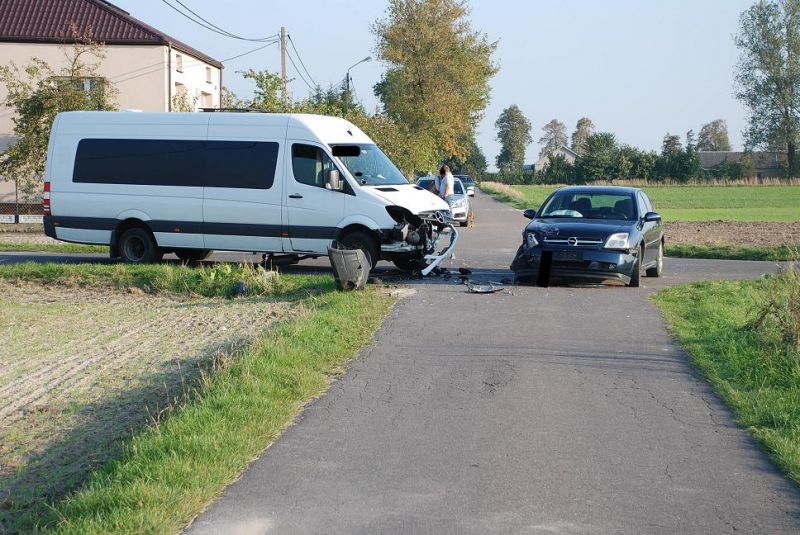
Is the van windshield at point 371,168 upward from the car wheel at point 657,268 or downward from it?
upward

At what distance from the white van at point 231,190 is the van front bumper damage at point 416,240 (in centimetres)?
2

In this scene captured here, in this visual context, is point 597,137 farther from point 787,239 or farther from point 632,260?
point 632,260

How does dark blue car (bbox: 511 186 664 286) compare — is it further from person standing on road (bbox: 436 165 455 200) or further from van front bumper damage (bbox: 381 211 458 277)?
person standing on road (bbox: 436 165 455 200)

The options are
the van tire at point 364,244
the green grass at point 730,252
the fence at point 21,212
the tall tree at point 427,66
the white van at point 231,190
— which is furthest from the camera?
the tall tree at point 427,66

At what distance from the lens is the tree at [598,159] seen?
328ft

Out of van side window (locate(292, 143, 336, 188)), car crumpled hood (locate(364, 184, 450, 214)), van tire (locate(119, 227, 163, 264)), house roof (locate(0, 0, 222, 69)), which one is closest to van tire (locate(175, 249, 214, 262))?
van tire (locate(119, 227, 163, 264))

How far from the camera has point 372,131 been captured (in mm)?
40688

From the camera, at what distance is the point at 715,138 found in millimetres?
173750

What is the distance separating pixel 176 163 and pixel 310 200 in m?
2.85

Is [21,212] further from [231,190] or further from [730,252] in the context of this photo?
[730,252]

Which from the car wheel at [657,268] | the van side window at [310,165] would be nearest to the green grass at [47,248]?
the van side window at [310,165]

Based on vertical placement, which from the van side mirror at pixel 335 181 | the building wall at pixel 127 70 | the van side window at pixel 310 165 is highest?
the building wall at pixel 127 70

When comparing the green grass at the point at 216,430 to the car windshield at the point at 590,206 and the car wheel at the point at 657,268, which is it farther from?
the car wheel at the point at 657,268

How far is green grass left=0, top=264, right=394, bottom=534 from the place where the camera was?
520 centimetres
